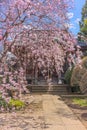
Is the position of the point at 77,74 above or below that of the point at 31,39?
below

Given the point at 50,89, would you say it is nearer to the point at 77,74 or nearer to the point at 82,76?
the point at 77,74

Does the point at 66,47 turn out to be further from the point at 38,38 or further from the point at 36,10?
the point at 36,10

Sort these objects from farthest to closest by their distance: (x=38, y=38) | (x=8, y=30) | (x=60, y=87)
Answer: (x=60, y=87) → (x=38, y=38) → (x=8, y=30)

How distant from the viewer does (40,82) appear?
74.4ft

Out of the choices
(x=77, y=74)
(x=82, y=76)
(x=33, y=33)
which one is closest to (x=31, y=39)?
(x=33, y=33)

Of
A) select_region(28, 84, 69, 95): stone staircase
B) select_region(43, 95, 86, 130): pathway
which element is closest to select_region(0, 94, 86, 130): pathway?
select_region(43, 95, 86, 130): pathway

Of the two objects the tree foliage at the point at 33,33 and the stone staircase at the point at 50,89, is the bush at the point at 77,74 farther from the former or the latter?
the tree foliage at the point at 33,33

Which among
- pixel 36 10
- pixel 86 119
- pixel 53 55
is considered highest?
pixel 36 10

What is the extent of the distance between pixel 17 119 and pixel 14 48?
8.44 feet

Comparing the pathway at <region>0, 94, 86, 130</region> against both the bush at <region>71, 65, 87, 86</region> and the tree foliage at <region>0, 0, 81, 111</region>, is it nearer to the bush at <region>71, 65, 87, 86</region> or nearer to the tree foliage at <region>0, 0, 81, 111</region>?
the tree foliage at <region>0, 0, 81, 111</region>

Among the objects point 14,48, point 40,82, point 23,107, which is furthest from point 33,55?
point 40,82

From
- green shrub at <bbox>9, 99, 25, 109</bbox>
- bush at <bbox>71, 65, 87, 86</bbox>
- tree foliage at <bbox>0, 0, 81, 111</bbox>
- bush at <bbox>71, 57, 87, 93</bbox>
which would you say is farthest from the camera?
bush at <bbox>71, 65, 87, 86</bbox>

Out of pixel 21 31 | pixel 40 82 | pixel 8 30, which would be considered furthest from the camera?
pixel 40 82

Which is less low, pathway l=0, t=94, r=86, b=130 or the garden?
the garden
